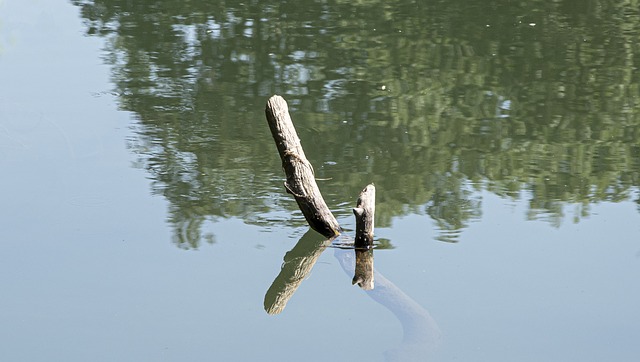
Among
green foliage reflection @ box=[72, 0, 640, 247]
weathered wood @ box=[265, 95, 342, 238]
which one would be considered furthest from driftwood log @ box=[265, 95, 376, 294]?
green foliage reflection @ box=[72, 0, 640, 247]

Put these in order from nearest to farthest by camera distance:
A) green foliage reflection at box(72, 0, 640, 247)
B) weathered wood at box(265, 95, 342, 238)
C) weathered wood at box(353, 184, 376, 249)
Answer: weathered wood at box(353, 184, 376, 249) → weathered wood at box(265, 95, 342, 238) → green foliage reflection at box(72, 0, 640, 247)

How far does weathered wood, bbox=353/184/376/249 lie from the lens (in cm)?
506

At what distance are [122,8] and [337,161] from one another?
4898 mm

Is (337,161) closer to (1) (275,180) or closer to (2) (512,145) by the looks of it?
(1) (275,180)

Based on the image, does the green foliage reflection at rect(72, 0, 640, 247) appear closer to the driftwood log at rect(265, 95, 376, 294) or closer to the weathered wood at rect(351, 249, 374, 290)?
the driftwood log at rect(265, 95, 376, 294)

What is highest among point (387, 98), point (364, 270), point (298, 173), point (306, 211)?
point (387, 98)

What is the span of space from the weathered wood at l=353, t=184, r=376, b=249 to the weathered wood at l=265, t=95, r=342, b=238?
0.24m

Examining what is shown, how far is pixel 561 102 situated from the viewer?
25.8 feet

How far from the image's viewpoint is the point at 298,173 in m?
5.32

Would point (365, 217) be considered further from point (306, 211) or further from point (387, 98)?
point (387, 98)

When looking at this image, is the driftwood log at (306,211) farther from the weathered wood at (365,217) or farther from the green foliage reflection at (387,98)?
the green foliage reflection at (387,98)

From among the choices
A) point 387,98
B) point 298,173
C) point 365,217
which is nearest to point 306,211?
point 298,173

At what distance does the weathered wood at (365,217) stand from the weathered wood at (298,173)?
0.80 feet

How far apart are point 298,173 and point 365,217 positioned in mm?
462
